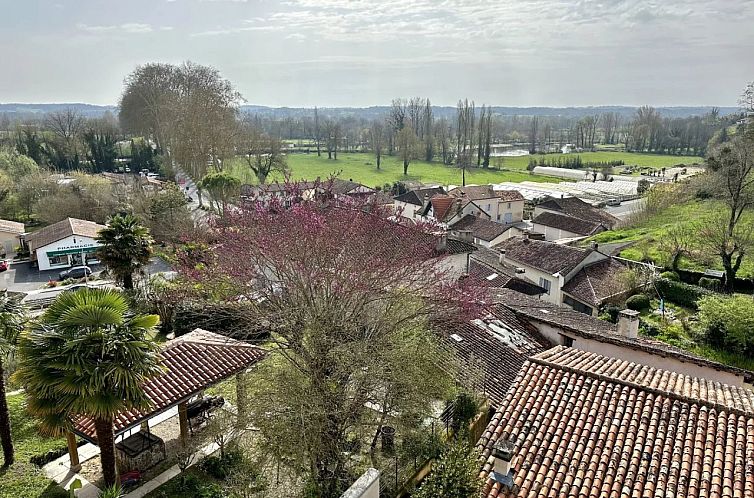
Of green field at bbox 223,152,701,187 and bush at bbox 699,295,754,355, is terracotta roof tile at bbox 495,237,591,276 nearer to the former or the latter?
bush at bbox 699,295,754,355

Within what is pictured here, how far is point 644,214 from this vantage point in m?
42.2

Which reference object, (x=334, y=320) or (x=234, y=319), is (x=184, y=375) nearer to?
(x=234, y=319)

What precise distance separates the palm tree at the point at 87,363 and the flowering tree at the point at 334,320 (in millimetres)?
2328

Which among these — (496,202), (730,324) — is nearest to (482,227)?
(496,202)

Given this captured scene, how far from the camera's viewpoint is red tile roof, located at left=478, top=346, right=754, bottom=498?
6516 mm

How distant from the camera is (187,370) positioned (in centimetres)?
1168

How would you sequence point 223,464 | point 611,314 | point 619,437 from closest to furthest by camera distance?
point 619,437 → point 223,464 → point 611,314

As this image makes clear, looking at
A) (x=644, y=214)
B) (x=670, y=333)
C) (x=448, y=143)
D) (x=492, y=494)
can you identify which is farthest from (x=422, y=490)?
(x=448, y=143)

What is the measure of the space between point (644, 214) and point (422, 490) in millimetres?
42416

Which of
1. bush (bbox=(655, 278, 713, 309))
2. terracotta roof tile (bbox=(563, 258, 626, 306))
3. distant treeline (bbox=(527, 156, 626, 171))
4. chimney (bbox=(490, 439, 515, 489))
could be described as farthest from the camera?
distant treeline (bbox=(527, 156, 626, 171))

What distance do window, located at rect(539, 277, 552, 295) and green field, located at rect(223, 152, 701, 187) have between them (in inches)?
1780

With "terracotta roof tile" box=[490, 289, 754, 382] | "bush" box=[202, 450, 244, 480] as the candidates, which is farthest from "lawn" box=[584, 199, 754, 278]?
"bush" box=[202, 450, 244, 480]

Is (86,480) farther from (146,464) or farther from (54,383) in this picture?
(54,383)

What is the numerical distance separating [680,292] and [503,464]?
2171 centimetres
